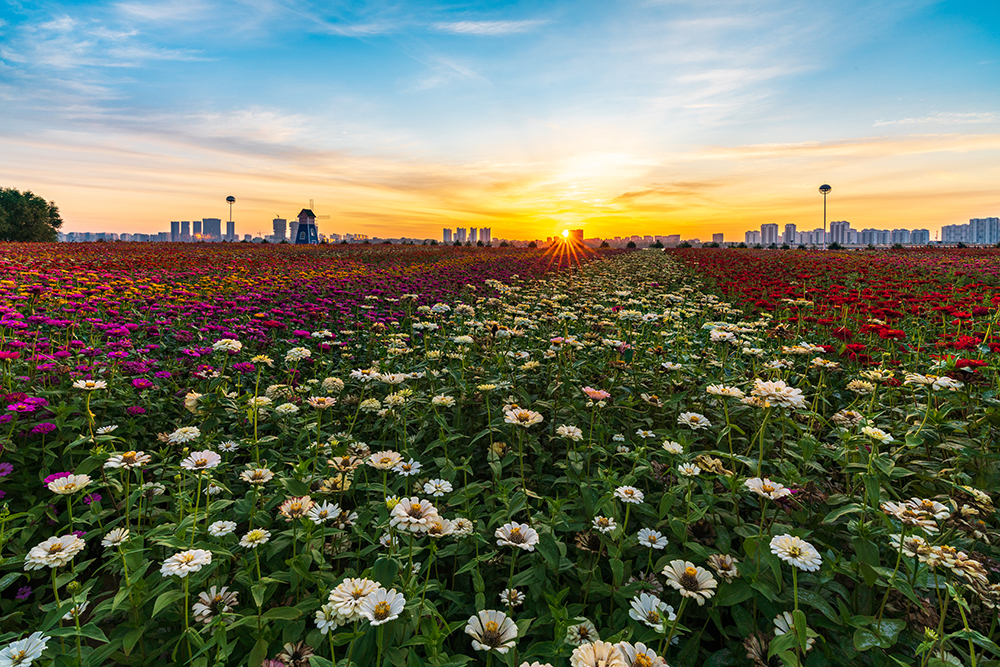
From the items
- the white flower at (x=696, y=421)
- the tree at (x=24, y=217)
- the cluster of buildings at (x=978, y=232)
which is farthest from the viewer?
the cluster of buildings at (x=978, y=232)

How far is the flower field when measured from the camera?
1.62 meters

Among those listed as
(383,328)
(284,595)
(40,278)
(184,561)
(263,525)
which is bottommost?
(284,595)

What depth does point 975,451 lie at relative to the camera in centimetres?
251

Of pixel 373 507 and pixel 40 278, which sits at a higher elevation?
pixel 40 278

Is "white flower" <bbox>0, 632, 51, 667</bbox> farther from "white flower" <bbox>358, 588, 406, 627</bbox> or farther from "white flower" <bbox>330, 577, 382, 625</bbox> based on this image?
"white flower" <bbox>358, 588, 406, 627</bbox>

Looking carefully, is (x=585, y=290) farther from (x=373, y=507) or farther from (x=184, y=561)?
(x=184, y=561)

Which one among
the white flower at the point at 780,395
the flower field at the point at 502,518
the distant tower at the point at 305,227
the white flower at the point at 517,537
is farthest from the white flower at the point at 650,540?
the distant tower at the point at 305,227

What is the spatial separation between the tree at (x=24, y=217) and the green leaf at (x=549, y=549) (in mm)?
59459

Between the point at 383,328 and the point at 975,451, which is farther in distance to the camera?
the point at 383,328

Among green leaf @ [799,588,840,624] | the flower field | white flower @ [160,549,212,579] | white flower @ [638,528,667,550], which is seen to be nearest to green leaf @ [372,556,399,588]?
the flower field

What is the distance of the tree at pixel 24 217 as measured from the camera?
41.4 metres

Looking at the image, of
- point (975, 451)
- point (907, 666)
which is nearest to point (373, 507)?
point (907, 666)

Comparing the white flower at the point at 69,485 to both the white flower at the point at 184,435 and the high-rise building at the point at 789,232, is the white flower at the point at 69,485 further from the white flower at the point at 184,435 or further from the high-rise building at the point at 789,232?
the high-rise building at the point at 789,232

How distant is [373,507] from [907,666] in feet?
7.17
